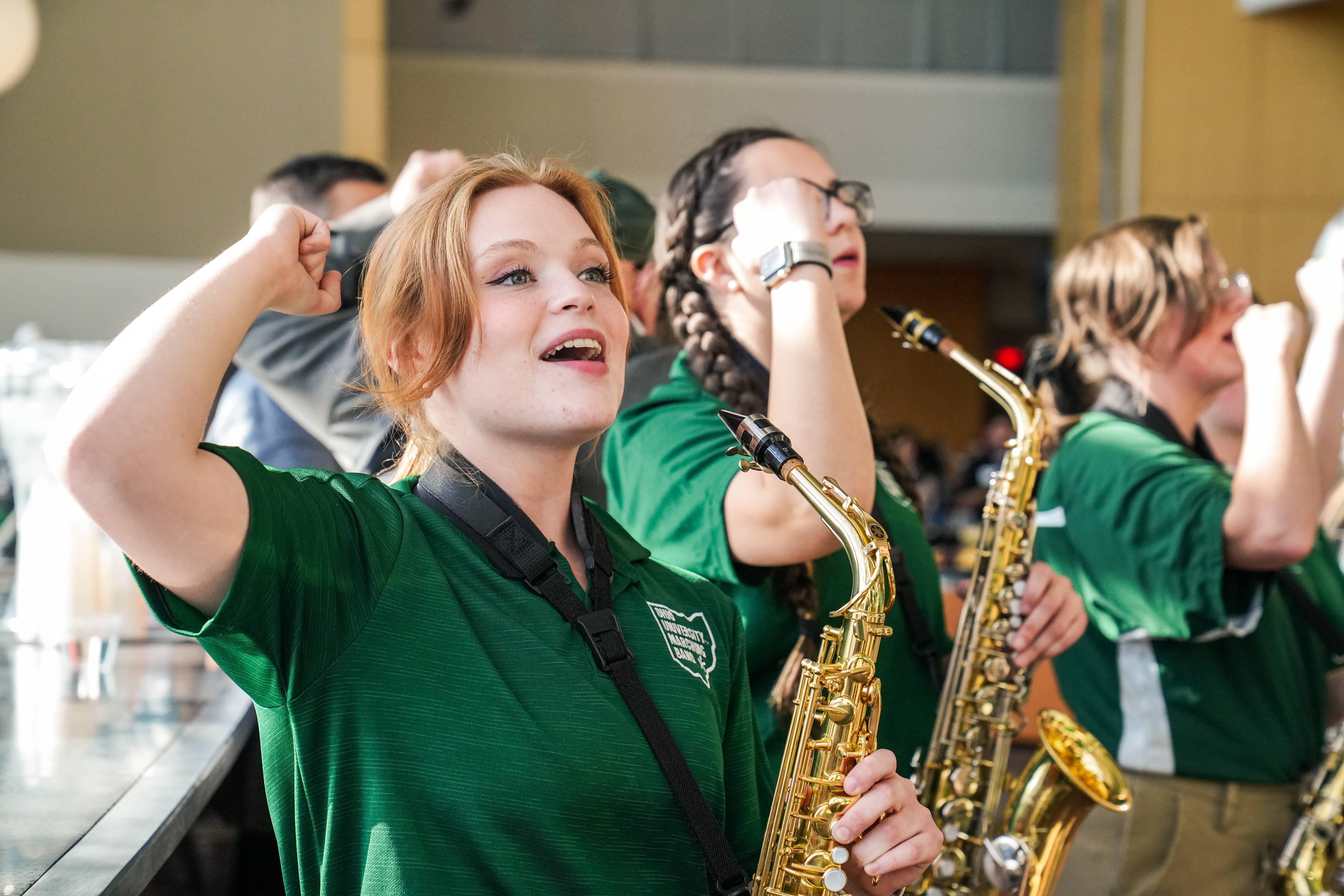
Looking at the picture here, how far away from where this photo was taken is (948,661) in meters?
2.00

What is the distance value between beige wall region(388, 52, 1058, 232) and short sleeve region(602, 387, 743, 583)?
7.19m

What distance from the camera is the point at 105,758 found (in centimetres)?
168

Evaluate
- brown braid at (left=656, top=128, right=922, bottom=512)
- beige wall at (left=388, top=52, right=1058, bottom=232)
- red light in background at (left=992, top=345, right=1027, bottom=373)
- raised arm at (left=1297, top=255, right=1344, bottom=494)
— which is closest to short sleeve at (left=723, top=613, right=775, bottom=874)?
brown braid at (left=656, top=128, right=922, bottom=512)

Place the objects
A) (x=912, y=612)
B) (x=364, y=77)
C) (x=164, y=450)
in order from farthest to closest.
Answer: (x=364, y=77) → (x=912, y=612) → (x=164, y=450)

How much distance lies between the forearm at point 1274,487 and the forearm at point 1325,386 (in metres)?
0.24

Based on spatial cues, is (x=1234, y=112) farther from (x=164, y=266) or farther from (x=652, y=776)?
(x=652, y=776)

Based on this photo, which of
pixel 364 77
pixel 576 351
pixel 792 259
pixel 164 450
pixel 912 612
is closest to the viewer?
pixel 164 450

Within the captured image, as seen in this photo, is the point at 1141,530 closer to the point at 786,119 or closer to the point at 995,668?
the point at 995,668

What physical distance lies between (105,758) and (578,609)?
2.93ft

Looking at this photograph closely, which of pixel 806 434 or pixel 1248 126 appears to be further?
pixel 1248 126

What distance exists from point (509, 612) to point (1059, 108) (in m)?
9.75

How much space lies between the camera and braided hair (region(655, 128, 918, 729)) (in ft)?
5.73

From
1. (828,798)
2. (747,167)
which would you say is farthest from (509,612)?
(747,167)

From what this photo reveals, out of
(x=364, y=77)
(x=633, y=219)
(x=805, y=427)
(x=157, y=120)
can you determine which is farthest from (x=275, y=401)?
(x=364, y=77)
